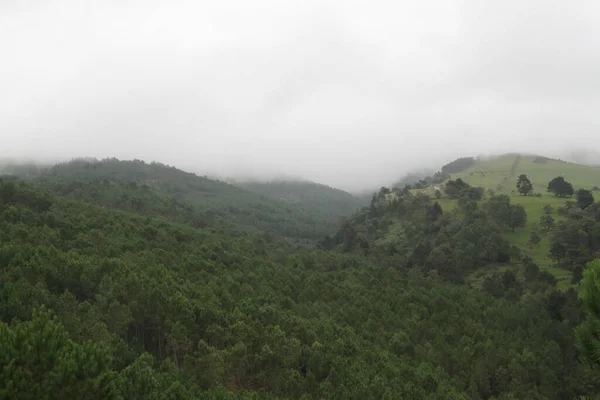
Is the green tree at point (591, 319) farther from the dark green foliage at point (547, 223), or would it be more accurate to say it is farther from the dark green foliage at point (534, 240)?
the dark green foliage at point (547, 223)

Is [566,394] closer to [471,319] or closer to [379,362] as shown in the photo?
[471,319]

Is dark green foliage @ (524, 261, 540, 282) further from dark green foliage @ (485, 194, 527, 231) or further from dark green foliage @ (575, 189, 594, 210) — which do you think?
dark green foliage @ (575, 189, 594, 210)

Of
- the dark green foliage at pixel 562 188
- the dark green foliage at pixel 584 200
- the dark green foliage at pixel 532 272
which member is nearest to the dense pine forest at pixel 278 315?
the dark green foliage at pixel 532 272

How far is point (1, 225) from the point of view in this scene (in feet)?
199

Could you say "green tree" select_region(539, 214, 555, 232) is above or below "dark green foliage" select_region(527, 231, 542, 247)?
above

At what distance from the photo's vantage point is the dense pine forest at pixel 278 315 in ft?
95.3

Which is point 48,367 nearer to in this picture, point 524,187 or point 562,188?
point 562,188

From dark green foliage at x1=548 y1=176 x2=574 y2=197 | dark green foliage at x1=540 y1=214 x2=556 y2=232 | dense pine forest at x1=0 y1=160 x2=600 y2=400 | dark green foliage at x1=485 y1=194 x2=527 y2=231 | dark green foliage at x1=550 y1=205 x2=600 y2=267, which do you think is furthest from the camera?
dark green foliage at x1=548 y1=176 x2=574 y2=197

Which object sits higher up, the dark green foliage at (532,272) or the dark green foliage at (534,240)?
the dark green foliage at (534,240)

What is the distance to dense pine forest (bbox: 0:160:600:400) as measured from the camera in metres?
29.1

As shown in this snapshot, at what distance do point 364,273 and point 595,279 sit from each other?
61931 millimetres

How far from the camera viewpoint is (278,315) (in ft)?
178

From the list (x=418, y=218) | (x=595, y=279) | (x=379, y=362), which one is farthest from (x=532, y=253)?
(x=595, y=279)

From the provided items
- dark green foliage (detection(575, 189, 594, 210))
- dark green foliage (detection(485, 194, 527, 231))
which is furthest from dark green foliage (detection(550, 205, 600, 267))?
dark green foliage (detection(575, 189, 594, 210))
